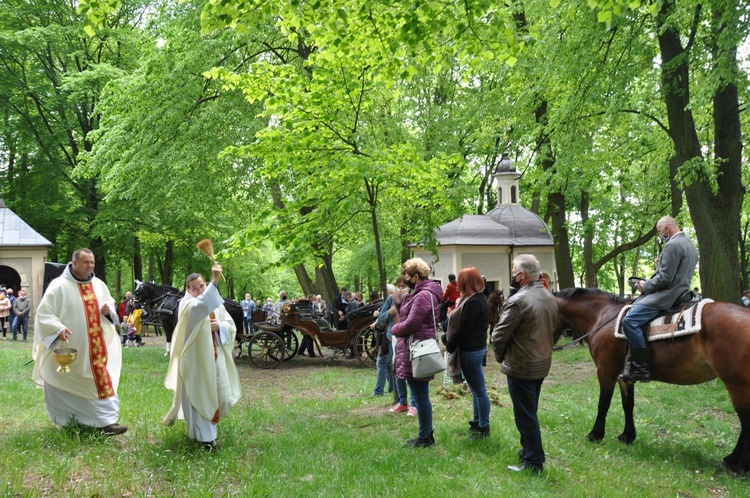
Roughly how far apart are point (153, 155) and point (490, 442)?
1349cm

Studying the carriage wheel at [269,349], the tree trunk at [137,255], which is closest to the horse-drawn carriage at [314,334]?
the carriage wheel at [269,349]

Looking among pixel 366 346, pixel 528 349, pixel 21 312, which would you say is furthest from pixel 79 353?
pixel 21 312

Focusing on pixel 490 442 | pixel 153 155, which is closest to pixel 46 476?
pixel 490 442

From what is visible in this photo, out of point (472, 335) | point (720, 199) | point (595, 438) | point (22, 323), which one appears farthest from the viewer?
point (22, 323)

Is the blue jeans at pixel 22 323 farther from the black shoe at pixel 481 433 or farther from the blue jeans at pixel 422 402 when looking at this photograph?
the black shoe at pixel 481 433

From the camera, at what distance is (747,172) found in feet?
53.6

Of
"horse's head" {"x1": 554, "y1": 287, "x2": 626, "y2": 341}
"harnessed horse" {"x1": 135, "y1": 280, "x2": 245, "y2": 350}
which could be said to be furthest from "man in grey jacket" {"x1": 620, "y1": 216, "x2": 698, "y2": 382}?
"harnessed horse" {"x1": 135, "y1": 280, "x2": 245, "y2": 350}

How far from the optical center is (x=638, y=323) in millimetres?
6984

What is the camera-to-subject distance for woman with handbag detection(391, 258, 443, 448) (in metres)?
6.41

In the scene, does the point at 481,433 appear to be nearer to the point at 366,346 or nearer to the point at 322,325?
the point at 366,346

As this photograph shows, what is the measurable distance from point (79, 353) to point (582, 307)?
5.55 meters

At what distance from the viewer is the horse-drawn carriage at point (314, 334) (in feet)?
49.4

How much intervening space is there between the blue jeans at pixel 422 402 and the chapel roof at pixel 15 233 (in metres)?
24.2

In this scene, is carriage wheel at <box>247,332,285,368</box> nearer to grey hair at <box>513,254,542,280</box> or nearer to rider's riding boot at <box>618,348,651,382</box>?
rider's riding boot at <box>618,348,651,382</box>
